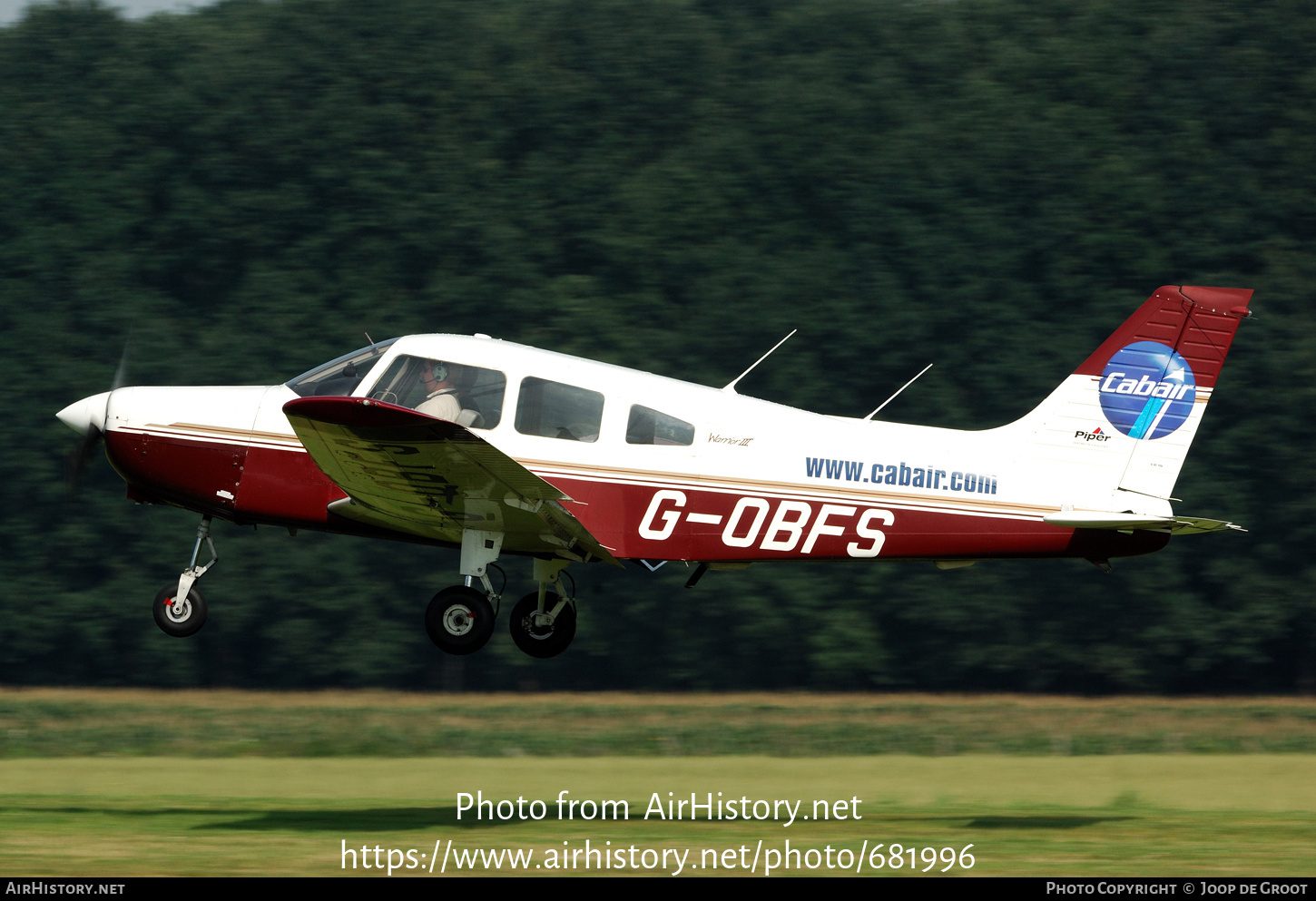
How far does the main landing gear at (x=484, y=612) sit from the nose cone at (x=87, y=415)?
2.98 metres

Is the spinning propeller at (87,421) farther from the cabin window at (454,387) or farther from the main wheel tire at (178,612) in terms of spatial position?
the cabin window at (454,387)

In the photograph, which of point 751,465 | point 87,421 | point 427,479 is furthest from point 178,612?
point 751,465

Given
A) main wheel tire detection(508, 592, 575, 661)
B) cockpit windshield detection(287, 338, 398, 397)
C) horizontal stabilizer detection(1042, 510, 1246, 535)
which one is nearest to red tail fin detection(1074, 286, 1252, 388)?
horizontal stabilizer detection(1042, 510, 1246, 535)

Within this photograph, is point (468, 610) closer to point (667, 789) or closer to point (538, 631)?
point (538, 631)

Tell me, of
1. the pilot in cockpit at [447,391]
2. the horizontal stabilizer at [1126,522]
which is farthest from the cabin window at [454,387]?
the horizontal stabilizer at [1126,522]

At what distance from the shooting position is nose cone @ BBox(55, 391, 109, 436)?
1156 cm

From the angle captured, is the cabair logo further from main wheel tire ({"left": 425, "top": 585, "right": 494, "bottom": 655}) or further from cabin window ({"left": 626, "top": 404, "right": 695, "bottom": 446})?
main wheel tire ({"left": 425, "top": 585, "right": 494, "bottom": 655})

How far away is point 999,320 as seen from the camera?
29406 millimetres

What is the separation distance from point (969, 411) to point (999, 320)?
83.3 inches

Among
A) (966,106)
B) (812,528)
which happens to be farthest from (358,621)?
(812,528)

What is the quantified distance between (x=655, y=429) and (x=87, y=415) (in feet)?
14.6

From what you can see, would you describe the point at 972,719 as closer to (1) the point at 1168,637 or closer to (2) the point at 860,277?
(1) the point at 1168,637

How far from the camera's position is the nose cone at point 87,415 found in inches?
455

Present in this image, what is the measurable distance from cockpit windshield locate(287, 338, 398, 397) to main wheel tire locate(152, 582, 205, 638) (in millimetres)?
1925
